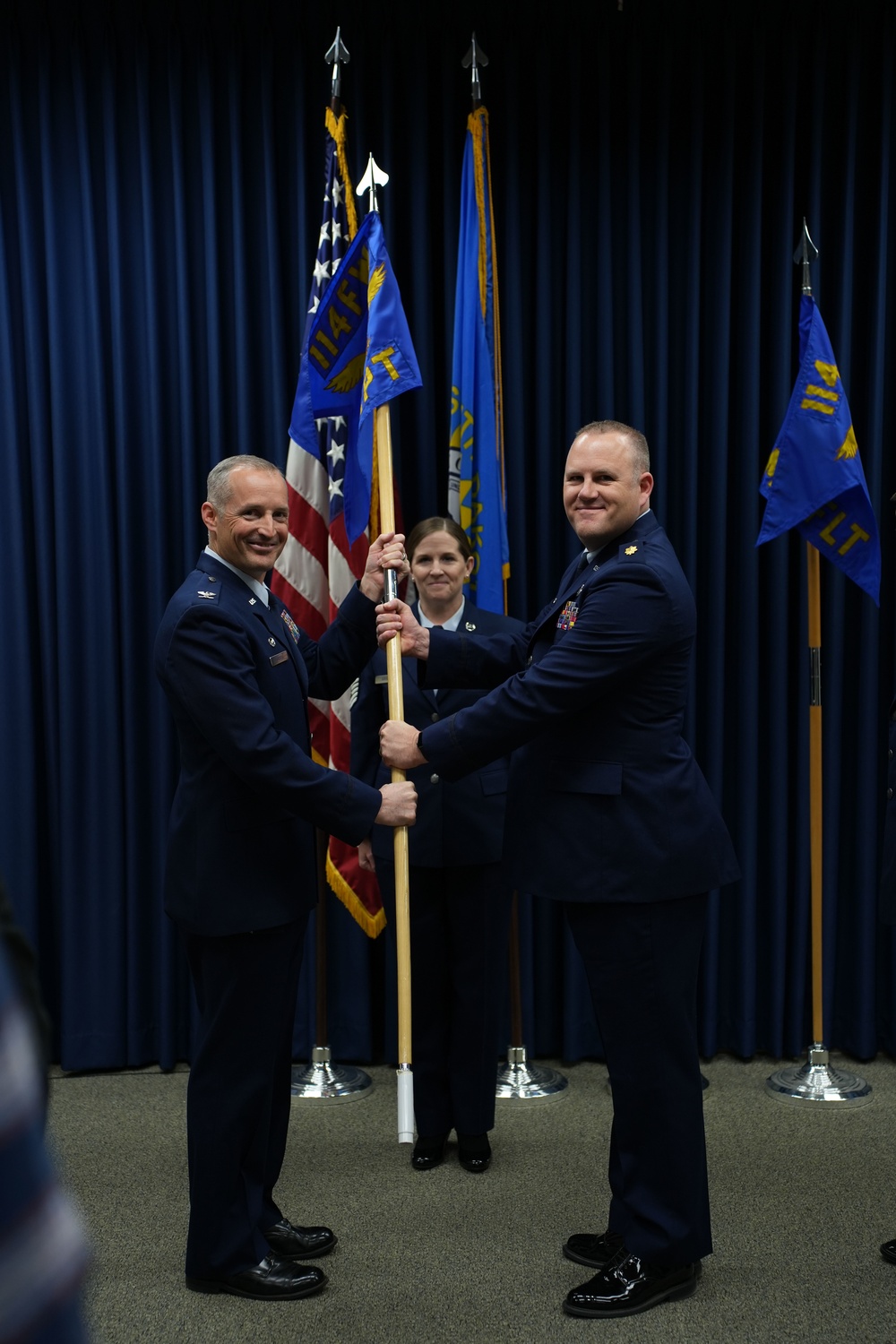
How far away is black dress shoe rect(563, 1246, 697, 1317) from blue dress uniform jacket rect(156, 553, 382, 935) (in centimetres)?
92

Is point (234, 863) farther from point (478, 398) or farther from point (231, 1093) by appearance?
point (478, 398)

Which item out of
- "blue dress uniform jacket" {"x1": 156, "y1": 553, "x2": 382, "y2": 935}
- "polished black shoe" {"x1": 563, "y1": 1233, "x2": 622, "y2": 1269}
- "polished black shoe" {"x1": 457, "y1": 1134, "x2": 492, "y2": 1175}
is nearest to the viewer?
"blue dress uniform jacket" {"x1": 156, "y1": 553, "x2": 382, "y2": 935}

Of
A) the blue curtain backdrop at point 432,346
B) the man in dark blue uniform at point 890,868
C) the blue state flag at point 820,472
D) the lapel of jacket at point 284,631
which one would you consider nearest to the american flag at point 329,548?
the blue curtain backdrop at point 432,346

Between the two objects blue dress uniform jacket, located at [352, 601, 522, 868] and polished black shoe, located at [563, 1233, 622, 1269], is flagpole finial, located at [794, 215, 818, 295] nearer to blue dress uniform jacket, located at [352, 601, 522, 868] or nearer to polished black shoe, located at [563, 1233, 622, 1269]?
blue dress uniform jacket, located at [352, 601, 522, 868]

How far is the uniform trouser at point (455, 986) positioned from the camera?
3.00 m

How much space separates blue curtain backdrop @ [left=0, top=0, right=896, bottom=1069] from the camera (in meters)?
3.65

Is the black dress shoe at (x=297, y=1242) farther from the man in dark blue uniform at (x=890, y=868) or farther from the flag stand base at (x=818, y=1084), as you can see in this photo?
the flag stand base at (x=818, y=1084)

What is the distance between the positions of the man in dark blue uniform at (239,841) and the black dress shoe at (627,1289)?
0.53 meters

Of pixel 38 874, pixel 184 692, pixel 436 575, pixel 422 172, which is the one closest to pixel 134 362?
pixel 422 172

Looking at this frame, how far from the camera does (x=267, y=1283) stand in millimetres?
2307

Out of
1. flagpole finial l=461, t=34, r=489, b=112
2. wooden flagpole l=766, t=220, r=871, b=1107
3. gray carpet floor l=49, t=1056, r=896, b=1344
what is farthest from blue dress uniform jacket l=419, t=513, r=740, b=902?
flagpole finial l=461, t=34, r=489, b=112

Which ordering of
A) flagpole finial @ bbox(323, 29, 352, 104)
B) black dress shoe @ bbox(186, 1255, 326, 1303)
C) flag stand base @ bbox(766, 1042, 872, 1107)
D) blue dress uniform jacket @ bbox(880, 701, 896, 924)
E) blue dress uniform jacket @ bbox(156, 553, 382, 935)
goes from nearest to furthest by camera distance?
blue dress uniform jacket @ bbox(156, 553, 382, 935)
black dress shoe @ bbox(186, 1255, 326, 1303)
blue dress uniform jacket @ bbox(880, 701, 896, 924)
flagpole finial @ bbox(323, 29, 352, 104)
flag stand base @ bbox(766, 1042, 872, 1107)

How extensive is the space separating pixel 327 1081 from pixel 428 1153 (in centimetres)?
64

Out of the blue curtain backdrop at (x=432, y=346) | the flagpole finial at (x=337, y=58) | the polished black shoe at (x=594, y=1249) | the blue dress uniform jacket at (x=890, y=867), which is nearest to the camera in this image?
the polished black shoe at (x=594, y=1249)
